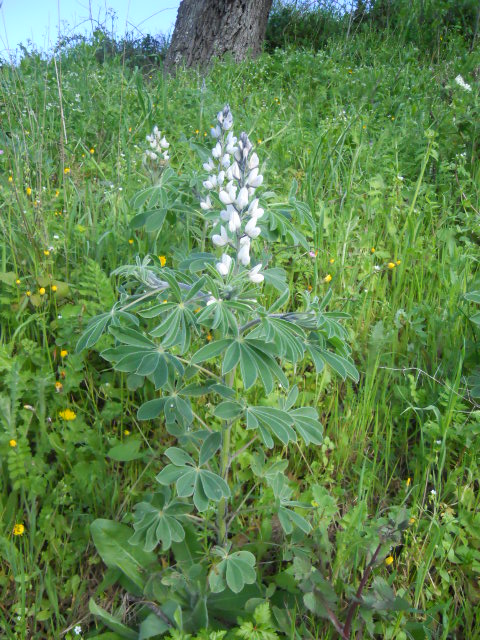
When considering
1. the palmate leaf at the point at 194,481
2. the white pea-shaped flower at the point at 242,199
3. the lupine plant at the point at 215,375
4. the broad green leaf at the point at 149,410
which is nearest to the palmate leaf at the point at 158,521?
the lupine plant at the point at 215,375

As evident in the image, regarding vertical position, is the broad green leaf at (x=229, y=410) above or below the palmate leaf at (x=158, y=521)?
above

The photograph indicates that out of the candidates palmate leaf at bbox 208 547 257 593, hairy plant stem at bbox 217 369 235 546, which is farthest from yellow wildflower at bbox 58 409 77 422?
palmate leaf at bbox 208 547 257 593

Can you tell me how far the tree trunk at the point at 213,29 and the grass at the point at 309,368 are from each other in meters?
3.49

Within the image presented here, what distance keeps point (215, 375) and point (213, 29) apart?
6.87 metres

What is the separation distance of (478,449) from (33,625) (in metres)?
1.48

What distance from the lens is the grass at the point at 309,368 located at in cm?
168

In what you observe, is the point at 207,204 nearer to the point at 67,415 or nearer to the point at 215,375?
the point at 215,375

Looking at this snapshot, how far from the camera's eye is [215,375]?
5.09 feet

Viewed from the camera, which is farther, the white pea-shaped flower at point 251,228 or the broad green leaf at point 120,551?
the broad green leaf at point 120,551

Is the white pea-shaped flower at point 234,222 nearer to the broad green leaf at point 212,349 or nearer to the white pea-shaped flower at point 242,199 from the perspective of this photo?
the white pea-shaped flower at point 242,199

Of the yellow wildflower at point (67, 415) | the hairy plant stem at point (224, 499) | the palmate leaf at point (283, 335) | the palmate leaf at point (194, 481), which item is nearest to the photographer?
the palmate leaf at point (283, 335)

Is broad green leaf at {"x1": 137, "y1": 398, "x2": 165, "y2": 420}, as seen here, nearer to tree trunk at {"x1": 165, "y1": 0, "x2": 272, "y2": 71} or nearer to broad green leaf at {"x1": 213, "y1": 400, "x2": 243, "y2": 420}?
broad green leaf at {"x1": 213, "y1": 400, "x2": 243, "y2": 420}

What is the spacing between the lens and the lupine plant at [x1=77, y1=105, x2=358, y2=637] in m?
1.35

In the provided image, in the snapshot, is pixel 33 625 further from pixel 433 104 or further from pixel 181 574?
pixel 433 104
